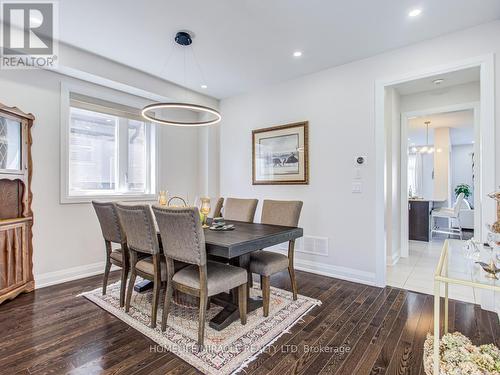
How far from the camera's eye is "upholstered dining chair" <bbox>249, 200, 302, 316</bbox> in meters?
2.44

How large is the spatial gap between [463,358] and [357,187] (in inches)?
88.6

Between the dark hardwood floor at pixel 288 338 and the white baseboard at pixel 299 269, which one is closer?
the dark hardwood floor at pixel 288 338

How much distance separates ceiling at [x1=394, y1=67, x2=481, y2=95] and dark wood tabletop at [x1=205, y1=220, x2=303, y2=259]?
2295 mm

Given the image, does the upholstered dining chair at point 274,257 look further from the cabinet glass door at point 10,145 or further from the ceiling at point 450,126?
the ceiling at point 450,126

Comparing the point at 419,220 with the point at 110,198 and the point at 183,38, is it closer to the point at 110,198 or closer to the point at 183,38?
the point at 183,38

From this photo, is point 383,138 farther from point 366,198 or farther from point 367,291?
point 367,291

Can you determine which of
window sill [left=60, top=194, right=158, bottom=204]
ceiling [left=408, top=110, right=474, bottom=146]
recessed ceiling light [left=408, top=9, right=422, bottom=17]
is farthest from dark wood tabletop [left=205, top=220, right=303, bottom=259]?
ceiling [left=408, top=110, right=474, bottom=146]

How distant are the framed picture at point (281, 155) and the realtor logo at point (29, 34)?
9.11 feet

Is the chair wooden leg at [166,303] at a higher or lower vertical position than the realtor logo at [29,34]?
lower

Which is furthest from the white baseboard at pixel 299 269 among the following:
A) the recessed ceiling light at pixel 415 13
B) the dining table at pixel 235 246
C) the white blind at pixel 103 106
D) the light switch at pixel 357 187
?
the recessed ceiling light at pixel 415 13

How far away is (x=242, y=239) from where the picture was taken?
216 cm

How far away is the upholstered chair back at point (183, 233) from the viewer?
1.90 metres

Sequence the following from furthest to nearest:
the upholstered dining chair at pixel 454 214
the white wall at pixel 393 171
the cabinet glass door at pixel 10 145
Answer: the upholstered dining chair at pixel 454 214 → the white wall at pixel 393 171 → the cabinet glass door at pixel 10 145

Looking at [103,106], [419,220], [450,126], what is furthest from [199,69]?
[450,126]
